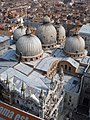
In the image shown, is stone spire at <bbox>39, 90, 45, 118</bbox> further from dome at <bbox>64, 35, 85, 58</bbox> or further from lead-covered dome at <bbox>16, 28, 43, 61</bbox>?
dome at <bbox>64, 35, 85, 58</bbox>

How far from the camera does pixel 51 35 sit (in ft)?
186

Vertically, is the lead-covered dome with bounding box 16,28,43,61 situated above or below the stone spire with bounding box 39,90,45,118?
above

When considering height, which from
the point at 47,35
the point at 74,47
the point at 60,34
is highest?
the point at 47,35

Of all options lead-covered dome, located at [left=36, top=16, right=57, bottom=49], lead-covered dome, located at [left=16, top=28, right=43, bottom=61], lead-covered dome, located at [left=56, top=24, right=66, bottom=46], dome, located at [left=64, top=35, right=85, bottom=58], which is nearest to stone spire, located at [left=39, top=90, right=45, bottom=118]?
lead-covered dome, located at [left=16, top=28, right=43, bottom=61]

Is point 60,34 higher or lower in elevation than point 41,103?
higher

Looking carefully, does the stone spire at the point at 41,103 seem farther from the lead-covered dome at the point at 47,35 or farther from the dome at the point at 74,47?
the lead-covered dome at the point at 47,35

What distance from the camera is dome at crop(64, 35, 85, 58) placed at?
53.3m

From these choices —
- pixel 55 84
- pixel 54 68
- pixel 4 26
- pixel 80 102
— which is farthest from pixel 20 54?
pixel 4 26

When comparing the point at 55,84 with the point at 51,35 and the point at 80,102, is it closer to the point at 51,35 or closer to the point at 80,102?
the point at 80,102

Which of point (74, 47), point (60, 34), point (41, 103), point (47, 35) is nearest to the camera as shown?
point (41, 103)

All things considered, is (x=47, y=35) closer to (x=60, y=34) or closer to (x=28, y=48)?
(x=60, y=34)

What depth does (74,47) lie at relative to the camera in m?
53.4

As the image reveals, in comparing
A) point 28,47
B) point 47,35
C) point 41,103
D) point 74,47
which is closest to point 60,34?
point 47,35

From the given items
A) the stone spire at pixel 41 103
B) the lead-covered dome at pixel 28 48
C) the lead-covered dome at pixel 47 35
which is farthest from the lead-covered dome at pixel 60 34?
the stone spire at pixel 41 103
